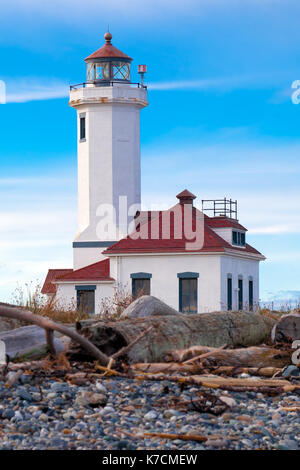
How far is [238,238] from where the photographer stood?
40.4 metres

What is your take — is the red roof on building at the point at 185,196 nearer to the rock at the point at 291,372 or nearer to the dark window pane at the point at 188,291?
the dark window pane at the point at 188,291

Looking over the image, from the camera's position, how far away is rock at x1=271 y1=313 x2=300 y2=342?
423 inches

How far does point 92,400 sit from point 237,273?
3344 cm

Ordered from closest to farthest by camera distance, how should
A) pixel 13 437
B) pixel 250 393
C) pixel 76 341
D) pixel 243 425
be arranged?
pixel 13 437, pixel 243 425, pixel 250 393, pixel 76 341

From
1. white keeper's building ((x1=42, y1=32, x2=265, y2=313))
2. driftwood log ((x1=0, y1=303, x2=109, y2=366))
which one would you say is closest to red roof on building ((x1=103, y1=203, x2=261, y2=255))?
white keeper's building ((x1=42, y1=32, x2=265, y2=313))

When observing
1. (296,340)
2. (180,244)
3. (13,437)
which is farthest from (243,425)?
(180,244)

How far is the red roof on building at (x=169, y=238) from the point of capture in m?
37.9

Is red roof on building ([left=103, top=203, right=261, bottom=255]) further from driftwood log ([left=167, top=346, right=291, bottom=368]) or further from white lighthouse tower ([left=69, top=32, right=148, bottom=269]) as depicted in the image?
driftwood log ([left=167, top=346, right=291, bottom=368])

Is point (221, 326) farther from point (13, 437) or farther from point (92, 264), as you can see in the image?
point (92, 264)

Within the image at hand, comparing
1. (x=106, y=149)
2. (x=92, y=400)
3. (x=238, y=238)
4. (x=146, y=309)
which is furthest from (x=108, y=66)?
(x=92, y=400)

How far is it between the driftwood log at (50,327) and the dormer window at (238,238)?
31.3m

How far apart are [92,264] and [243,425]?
3268 centimetres

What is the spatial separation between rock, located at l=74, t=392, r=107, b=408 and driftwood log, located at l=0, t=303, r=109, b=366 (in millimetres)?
1132

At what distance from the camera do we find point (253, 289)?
140 ft
